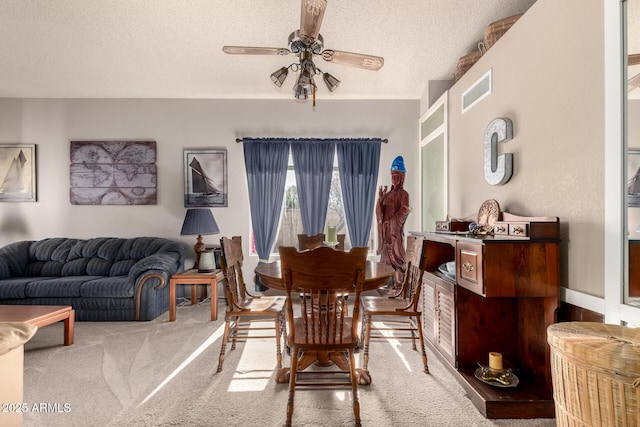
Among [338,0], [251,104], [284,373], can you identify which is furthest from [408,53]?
[284,373]

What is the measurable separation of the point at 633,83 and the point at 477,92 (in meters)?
1.43

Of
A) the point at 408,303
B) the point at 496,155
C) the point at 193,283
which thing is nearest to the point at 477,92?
the point at 496,155

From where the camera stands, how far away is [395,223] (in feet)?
11.5

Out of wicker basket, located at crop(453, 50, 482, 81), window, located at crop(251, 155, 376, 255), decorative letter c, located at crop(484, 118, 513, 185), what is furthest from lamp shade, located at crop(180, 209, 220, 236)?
wicker basket, located at crop(453, 50, 482, 81)

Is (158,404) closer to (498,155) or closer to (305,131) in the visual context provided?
(498,155)

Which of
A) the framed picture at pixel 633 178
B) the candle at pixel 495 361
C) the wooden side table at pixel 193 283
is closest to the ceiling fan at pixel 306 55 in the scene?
the framed picture at pixel 633 178

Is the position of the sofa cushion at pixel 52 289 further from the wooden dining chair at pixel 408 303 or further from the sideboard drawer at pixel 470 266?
the sideboard drawer at pixel 470 266

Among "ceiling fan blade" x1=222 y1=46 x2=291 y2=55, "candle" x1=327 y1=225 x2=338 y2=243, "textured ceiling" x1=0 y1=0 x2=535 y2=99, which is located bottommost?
"candle" x1=327 y1=225 x2=338 y2=243

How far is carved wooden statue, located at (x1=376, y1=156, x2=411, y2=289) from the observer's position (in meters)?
3.49

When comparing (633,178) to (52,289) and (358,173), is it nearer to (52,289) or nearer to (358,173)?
(358,173)

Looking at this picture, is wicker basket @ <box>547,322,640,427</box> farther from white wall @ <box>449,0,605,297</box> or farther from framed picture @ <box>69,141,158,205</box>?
framed picture @ <box>69,141,158,205</box>

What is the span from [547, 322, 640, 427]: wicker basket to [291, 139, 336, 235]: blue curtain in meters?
3.23

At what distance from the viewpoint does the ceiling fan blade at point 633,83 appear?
138cm

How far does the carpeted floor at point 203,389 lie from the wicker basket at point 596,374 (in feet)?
2.19
